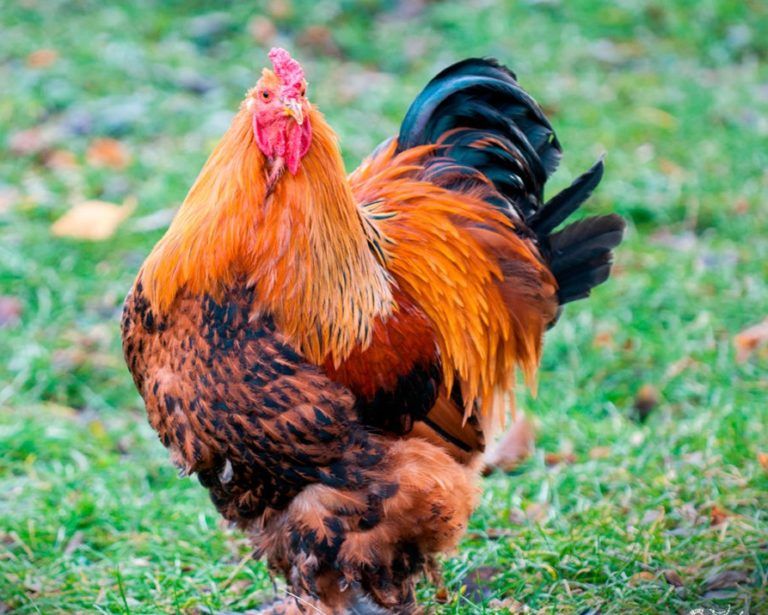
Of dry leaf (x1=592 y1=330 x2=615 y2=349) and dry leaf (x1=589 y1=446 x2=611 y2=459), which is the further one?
dry leaf (x1=592 y1=330 x2=615 y2=349)

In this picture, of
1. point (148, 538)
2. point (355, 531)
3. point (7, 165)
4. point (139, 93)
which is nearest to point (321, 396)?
point (355, 531)

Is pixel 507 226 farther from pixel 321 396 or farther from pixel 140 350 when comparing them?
pixel 140 350

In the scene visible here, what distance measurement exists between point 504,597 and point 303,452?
115 cm

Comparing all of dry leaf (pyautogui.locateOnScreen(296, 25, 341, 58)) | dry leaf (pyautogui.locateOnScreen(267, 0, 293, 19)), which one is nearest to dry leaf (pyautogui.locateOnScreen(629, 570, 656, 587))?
dry leaf (pyautogui.locateOnScreen(296, 25, 341, 58))

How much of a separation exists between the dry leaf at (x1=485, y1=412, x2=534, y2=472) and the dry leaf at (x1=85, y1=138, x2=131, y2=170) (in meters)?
3.87

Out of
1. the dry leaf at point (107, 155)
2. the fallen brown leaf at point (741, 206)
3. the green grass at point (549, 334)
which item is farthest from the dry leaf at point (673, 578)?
the dry leaf at point (107, 155)

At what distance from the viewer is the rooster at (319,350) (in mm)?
3209

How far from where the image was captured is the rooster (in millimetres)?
3209

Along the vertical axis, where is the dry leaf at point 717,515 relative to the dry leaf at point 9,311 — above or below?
below

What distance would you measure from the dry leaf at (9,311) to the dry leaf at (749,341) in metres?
4.04

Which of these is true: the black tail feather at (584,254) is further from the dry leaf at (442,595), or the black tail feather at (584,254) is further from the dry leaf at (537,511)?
the dry leaf at (442,595)

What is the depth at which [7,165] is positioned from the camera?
745 centimetres

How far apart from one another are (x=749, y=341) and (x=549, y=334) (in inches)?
42.3

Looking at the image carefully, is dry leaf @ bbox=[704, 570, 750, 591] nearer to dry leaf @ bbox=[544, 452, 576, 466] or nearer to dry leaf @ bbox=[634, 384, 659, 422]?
dry leaf @ bbox=[544, 452, 576, 466]
